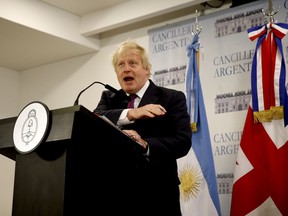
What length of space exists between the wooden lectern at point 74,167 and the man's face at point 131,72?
55 centimetres

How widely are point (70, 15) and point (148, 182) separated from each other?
3.36m

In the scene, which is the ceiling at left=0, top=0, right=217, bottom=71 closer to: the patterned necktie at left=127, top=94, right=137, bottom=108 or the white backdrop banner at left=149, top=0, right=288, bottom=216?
the white backdrop banner at left=149, top=0, right=288, bottom=216

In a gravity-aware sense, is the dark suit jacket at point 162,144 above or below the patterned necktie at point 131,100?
below

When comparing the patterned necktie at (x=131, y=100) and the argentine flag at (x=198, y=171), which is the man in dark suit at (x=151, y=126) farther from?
the argentine flag at (x=198, y=171)

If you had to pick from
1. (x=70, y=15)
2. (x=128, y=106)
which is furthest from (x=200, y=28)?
(x=128, y=106)

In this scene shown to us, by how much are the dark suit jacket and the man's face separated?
0.06 meters

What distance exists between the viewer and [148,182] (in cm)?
149

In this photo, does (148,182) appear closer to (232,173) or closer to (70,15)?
(232,173)

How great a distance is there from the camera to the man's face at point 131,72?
184 centimetres

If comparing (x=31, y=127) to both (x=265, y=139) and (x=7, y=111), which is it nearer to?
(x=265, y=139)

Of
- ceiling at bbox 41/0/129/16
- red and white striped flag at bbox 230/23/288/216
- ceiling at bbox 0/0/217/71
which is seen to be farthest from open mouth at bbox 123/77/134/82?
ceiling at bbox 41/0/129/16

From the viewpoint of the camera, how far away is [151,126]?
64.6 inches

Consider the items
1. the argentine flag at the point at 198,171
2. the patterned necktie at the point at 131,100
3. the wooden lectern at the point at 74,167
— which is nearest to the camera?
the wooden lectern at the point at 74,167

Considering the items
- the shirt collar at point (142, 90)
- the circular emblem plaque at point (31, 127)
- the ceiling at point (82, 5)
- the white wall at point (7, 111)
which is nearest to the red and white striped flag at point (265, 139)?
the shirt collar at point (142, 90)
